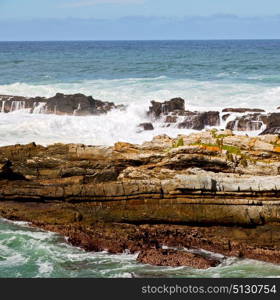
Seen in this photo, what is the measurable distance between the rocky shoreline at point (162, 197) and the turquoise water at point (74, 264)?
0.36 m

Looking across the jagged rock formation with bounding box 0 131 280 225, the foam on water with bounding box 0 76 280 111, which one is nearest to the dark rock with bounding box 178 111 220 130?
the foam on water with bounding box 0 76 280 111

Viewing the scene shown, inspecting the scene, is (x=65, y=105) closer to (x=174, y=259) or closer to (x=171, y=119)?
(x=171, y=119)

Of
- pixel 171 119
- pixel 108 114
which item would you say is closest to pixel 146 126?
pixel 171 119

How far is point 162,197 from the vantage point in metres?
19.1

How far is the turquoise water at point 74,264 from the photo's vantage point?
634 inches

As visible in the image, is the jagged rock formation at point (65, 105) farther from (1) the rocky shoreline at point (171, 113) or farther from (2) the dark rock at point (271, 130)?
(2) the dark rock at point (271, 130)

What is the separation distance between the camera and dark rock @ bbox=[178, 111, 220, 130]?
37625mm

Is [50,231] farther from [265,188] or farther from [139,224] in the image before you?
[265,188]

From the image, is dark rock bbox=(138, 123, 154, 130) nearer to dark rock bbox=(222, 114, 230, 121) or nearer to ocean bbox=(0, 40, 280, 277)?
ocean bbox=(0, 40, 280, 277)

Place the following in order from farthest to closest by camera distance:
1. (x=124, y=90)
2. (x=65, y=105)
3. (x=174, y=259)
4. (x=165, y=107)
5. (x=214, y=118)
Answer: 1. (x=124, y=90)
2. (x=65, y=105)
3. (x=165, y=107)
4. (x=214, y=118)
5. (x=174, y=259)

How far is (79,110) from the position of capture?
4244cm

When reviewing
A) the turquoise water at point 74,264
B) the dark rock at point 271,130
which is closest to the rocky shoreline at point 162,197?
the turquoise water at point 74,264

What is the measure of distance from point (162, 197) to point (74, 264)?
13.2 ft

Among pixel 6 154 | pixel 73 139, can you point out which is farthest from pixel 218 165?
pixel 73 139
